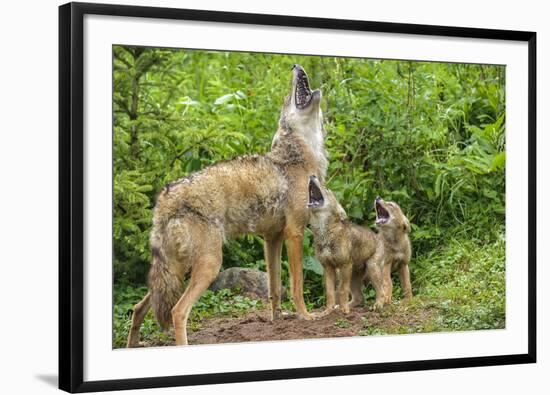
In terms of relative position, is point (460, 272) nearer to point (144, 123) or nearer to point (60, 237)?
point (144, 123)

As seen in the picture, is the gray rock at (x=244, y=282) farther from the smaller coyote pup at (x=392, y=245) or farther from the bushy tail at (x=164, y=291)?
the smaller coyote pup at (x=392, y=245)

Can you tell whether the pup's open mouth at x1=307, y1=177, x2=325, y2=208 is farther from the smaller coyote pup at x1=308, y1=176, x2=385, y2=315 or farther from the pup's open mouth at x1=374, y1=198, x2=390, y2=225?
the pup's open mouth at x1=374, y1=198, x2=390, y2=225

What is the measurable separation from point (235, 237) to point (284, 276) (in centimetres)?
86

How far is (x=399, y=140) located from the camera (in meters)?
10.2

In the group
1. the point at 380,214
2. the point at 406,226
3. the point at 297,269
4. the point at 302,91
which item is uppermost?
the point at 302,91

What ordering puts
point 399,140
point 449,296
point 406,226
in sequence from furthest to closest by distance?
point 399,140
point 449,296
point 406,226

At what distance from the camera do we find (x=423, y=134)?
404 inches

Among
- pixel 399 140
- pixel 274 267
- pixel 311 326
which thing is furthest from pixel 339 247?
pixel 399 140

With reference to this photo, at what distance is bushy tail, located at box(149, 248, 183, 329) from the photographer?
8883 millimetres

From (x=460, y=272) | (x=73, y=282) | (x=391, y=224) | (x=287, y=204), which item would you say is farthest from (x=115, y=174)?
(x=460, y=272)

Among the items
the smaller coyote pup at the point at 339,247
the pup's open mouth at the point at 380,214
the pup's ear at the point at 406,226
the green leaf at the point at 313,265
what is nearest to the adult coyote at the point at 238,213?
the smaller coyote pup at the point at 339,247

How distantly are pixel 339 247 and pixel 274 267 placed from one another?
0.62 metres

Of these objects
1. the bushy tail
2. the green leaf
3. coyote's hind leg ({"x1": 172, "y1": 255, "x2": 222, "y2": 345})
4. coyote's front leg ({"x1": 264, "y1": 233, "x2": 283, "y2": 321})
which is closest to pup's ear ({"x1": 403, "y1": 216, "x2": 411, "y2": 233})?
the green leaf

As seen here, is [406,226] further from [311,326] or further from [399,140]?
[311,326]
